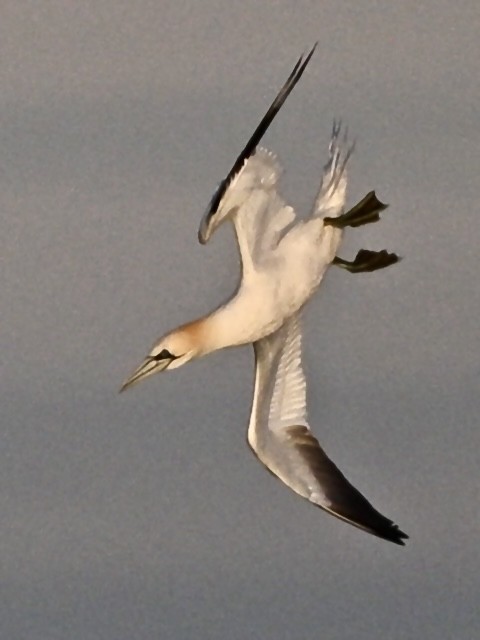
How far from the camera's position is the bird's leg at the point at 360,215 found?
31.9 ft

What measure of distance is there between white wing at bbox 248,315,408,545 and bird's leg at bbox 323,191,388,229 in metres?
0.71

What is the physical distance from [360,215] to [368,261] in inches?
12.2

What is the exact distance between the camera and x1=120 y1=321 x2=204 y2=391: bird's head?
9445 mm

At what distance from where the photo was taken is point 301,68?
8.76m

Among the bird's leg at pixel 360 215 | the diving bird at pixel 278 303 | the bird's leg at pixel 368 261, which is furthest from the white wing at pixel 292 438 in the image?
the bird's leg at pixel 360 215

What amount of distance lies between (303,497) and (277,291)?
1382 millimetres

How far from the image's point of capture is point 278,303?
368 inches

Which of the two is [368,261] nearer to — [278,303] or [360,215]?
[360,215]

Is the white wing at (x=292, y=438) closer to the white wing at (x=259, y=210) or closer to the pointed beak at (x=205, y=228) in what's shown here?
the white wing at (x=259, y=210)

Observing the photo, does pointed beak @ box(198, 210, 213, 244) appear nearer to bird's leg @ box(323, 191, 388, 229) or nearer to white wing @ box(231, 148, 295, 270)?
white wing @ box(231, 148, 295, 270)

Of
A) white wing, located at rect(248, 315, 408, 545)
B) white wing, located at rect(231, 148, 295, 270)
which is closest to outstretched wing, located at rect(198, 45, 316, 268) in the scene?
white wing, located at rect(231, 148, 295, 270)

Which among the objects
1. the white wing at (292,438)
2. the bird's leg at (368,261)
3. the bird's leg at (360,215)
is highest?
the bird's leg at (360,215)

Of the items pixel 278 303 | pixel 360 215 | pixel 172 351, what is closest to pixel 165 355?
pixel 172 351

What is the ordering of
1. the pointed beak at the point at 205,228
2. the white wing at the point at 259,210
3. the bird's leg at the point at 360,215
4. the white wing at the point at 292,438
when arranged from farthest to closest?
the white wing at the point at 292,438 → the bird's leg at the point at 360,215 → the white wing at the point at 259,210 → the pointed beak at the point at 205,228
